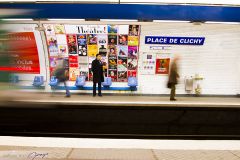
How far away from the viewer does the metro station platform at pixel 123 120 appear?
5875 millimetres

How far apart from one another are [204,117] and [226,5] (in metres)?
4.39

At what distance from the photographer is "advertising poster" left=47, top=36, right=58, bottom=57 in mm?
11621

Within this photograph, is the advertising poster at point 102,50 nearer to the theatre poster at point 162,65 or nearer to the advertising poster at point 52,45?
the advertising poster at point 52,45

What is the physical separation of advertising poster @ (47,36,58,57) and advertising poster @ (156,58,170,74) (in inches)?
168

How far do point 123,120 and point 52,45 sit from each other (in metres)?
5.92

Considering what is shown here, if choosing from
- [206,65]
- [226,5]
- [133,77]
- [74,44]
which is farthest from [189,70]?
[74,44]

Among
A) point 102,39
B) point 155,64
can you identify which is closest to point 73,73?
point 102,39

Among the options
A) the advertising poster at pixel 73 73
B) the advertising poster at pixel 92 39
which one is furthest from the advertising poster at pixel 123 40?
the advertising poster at pixel 73 73

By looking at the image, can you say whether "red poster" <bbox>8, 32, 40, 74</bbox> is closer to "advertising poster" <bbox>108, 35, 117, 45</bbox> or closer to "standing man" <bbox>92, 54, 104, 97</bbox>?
"standing man" <bbox>92, 54, 104, 97</bbox>

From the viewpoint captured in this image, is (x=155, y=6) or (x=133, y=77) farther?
(x=133, y=77)

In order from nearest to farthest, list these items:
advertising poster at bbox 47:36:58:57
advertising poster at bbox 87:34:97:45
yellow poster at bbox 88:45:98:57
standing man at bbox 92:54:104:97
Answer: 1. standing man at bbox 92:54:104:97
2. advertising poster at bbox 47:36:58:57
3. advertising poster at bbox 87:34:97:45
4. yellow poster at bbox 88:45:98:57

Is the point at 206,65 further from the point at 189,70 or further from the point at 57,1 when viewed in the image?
the point at 57,1

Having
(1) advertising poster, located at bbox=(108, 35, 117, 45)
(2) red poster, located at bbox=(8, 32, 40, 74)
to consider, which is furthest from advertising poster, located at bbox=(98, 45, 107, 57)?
(2) red poster, located at bbox=(8, 32, 40, 74)

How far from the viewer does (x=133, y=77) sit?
1174 centimetres
